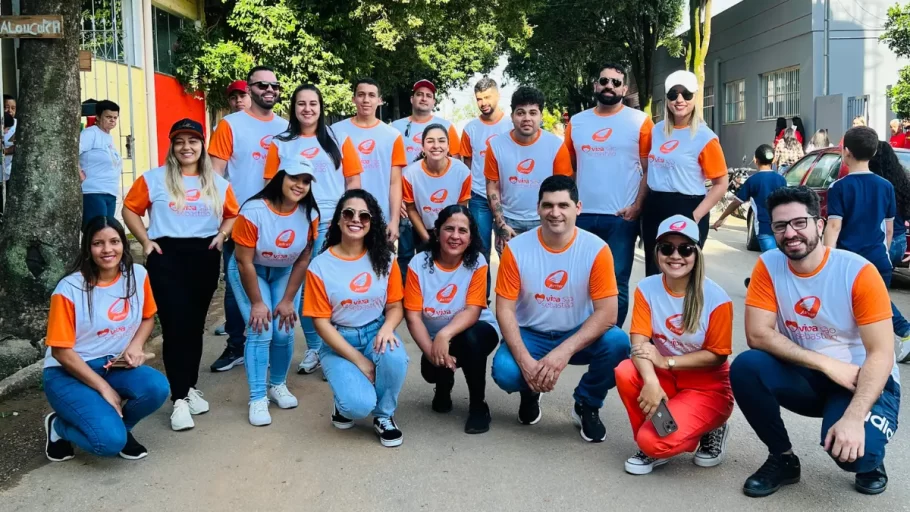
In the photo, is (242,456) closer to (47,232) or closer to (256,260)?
(256,260)

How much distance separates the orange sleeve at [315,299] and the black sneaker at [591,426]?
1.52 m

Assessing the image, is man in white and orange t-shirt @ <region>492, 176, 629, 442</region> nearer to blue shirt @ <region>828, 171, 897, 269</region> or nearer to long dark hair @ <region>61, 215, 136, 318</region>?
long dark hair @ <region>61, 215, 136, 318</region>

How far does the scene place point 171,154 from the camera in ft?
17.9

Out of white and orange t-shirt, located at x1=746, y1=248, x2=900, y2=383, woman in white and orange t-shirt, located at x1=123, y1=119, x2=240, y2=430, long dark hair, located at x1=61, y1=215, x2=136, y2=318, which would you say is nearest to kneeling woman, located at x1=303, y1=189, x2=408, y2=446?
woman in white and orange t-shirt, located at x1=123, y1=119, x2=240, y2=430

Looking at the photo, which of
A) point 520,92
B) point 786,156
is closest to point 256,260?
point 520,92

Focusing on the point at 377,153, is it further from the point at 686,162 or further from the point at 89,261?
the point at 89,261

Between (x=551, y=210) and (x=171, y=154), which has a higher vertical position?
(x=171, y=154)

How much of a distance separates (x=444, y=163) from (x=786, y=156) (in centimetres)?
1463

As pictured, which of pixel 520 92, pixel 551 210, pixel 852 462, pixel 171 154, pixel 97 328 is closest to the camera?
pixel 852 462

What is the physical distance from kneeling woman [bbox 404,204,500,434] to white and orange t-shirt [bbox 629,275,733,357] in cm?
99

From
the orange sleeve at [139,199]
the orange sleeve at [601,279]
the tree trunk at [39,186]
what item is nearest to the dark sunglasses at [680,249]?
the orange sleeve at [601,279]

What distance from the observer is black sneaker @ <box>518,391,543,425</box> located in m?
5.22

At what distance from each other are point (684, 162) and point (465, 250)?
5.95 ft

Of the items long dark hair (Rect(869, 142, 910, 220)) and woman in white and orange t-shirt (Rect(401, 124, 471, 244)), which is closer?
woman in white and orange t-shirt (Rect(401, 124, 471, 244))
